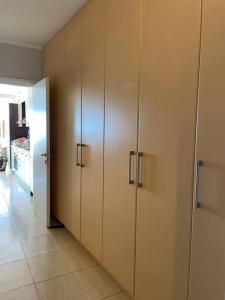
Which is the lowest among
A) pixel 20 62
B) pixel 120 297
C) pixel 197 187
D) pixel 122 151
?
pixel 120 297

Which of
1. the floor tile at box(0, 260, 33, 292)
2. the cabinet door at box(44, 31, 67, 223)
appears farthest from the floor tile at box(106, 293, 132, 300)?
the cabinet door at box(44, 31, 67, 223)

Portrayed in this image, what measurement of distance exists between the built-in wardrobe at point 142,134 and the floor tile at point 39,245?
39cm

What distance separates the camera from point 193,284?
→ 48.0 inches

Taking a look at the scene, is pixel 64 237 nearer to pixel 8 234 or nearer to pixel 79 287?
pixel 8 234

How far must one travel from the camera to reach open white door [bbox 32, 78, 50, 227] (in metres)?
2.92

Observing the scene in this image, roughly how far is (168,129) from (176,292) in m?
0.93

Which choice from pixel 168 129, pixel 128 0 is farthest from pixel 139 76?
pixel 128 0

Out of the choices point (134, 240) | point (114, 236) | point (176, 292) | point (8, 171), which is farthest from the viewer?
point (8, 171)

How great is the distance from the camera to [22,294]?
1805 millimetres

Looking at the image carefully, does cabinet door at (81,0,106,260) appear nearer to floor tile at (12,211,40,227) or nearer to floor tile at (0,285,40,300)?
floor tile at (0,285,40,300)

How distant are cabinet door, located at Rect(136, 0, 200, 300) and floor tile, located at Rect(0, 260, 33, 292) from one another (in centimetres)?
102

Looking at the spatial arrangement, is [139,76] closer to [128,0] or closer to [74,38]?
[128,0]

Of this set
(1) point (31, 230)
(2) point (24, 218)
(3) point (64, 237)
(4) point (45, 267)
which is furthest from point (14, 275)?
(2) point (24, 218)

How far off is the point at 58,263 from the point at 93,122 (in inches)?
55.1
